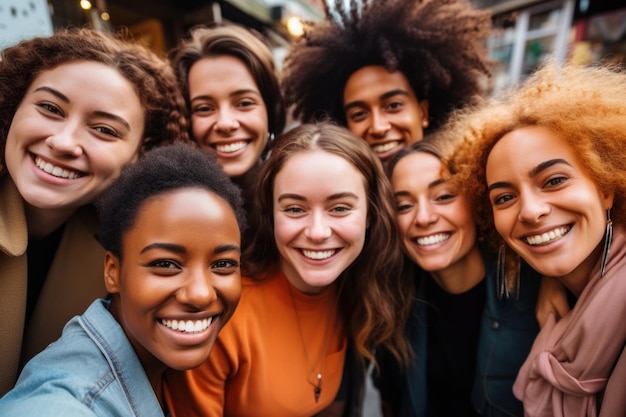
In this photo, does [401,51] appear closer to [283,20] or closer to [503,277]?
[503,277]

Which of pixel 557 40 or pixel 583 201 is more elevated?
pixel 557 40

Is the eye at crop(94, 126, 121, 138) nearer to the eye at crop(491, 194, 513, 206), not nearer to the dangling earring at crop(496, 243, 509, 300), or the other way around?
the eye at crop(491, 194, 513, 206)

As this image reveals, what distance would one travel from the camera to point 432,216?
6.84 feet

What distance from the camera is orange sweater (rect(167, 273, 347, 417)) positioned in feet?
5.80

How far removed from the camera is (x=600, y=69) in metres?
1.89

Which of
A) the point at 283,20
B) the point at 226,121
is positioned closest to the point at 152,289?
the point at 226,121

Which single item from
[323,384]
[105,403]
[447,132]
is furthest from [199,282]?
[447,132]

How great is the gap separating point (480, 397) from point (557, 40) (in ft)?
27.6

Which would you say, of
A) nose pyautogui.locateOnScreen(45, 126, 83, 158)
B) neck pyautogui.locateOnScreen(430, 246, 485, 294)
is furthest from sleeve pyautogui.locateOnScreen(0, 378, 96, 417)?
neck pyautogui.locateOnScreen(430, 246, 485, 294)

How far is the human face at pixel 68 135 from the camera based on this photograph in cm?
167

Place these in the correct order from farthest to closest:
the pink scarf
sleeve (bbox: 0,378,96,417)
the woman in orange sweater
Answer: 1. the woman in orange sweater
2. the pink scarf
3. sleeve (bbox: 0,378,96,417)

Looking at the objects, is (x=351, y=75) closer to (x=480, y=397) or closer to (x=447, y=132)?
(x=447, y=132)

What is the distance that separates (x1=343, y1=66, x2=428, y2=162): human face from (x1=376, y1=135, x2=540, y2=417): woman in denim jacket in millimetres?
427

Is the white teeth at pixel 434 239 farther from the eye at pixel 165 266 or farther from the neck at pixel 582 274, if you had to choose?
the eye at pixel 165 266
